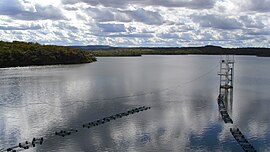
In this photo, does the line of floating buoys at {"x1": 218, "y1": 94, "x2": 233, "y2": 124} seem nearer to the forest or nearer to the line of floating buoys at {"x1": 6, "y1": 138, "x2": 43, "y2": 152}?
the line of floating buoys at {"x1": 6, "y1": 138, "x2": 43, "y2": 152}

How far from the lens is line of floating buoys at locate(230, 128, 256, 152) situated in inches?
1152

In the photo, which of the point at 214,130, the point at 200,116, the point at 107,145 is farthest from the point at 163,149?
the point at 200,116

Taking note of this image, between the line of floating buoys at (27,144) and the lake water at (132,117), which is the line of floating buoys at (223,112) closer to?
the lake water at (132,117)

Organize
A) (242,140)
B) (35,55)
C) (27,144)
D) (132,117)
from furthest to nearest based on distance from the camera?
(35,55) → (132,117) → (242,140) → (27,144)

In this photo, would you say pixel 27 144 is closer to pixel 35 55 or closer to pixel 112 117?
pixel 112 117

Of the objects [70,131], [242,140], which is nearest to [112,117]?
[70,131]

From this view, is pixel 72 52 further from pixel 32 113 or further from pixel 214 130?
pixel 214 130

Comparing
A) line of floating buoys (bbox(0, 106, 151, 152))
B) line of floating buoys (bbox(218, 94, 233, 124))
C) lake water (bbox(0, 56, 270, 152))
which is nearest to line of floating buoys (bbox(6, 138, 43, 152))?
line of floating buoys (bbox(0, 106, 151, 152))

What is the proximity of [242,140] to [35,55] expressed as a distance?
103 m

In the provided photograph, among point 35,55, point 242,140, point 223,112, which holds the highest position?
point 35,55

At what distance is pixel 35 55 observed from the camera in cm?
12469

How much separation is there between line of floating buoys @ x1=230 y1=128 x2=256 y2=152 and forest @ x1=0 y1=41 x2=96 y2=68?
306 feet

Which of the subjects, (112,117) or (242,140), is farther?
(112,117)

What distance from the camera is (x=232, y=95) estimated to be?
192 ft
